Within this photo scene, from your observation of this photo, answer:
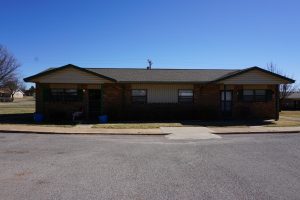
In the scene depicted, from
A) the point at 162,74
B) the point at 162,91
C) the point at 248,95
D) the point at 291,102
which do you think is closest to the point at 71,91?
the point at 162,91

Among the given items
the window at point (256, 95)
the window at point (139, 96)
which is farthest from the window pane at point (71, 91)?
the window at point (256, 95)

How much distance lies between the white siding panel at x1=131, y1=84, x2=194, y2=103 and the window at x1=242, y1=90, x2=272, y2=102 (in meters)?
4.04

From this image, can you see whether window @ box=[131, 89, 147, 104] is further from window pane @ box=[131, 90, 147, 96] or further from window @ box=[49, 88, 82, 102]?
window @ box=[49, 88, 82, 102]

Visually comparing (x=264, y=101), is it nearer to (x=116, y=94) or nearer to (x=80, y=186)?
(x=116, y=94)

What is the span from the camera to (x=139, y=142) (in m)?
13.7

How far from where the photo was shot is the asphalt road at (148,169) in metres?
6.59

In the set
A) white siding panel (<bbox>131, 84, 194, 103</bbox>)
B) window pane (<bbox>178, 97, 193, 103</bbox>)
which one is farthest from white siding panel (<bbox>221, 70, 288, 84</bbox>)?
white siding panel (<bbox>131, 84, 194, 103</bbox>)

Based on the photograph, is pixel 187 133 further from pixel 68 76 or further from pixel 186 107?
pixel 68 76

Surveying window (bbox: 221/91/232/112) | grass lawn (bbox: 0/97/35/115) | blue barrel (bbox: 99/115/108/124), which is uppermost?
window (bbox: 221/91/232/112)

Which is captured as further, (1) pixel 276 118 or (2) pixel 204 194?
(1) pixel 276 118

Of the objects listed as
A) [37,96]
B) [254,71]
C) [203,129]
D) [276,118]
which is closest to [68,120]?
[37,96]

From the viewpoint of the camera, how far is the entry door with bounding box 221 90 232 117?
24.9 m

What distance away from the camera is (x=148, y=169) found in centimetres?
867

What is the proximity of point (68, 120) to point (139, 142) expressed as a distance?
33.2 ft
